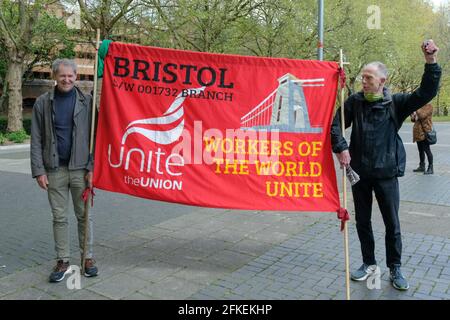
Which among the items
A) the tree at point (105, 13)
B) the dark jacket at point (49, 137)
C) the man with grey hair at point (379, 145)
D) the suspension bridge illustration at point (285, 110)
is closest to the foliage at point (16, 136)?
the tree at point (105, 13)

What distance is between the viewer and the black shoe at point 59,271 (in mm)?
4188

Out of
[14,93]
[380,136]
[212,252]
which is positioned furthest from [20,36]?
[380,136]

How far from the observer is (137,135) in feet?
14.7

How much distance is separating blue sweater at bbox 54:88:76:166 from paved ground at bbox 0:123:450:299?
1.17m

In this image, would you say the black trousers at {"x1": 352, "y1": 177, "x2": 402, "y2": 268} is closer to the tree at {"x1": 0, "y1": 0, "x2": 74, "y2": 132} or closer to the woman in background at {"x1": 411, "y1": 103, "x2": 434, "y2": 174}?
the woman in background at {"x1": 411, "y1": 103, "x2": 434, "y2": 174}

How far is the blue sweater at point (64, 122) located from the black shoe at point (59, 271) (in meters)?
0.93

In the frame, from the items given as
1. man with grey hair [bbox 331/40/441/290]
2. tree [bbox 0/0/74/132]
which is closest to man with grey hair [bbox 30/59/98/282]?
man with grey hair [bbox 331/40/441/290]

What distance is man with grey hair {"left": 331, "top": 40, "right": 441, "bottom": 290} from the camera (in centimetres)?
400

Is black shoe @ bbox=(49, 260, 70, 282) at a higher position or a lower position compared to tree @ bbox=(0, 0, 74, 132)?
lower

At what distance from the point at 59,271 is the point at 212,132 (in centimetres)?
189

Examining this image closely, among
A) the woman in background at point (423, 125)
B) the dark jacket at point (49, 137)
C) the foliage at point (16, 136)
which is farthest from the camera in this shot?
the foliage at point (16, 136)

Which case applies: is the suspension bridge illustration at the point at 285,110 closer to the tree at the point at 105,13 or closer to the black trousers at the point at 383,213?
the black trousers at the point at 383,213
